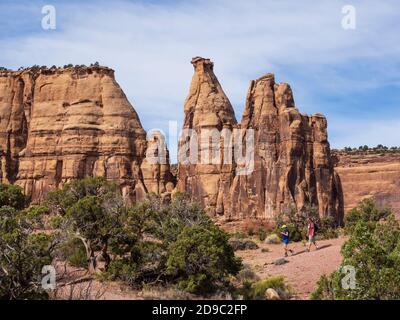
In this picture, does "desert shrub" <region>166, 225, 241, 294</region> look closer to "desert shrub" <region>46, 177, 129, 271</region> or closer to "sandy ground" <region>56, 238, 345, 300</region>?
"sandy ground" <region>56, 238, 345, 300</region>

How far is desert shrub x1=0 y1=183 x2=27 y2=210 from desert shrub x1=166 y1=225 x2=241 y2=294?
101 feet

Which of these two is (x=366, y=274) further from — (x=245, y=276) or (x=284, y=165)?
(x=284, y=165)

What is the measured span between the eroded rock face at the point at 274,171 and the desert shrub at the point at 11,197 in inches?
622

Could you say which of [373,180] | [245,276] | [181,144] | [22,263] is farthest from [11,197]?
[373,180]

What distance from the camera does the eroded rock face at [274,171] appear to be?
50875 mm

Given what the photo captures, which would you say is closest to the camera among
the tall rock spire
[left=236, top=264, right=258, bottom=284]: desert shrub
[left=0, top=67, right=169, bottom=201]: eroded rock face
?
[left=236, top=264, right=258, bottom=284]: desert shrub

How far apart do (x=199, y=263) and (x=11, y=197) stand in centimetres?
3233

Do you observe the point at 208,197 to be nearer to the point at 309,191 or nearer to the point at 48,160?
the point at 309,191

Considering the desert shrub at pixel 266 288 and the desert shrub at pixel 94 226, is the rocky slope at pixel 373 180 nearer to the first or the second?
the desert shrub at pixel 94 226

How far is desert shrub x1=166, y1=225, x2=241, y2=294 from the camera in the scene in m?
19.1

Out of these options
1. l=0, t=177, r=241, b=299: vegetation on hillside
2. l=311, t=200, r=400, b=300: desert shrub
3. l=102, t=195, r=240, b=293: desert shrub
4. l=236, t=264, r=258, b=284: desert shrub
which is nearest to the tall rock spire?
l=0, t=177, r=241, b=299: vegetation on hillside

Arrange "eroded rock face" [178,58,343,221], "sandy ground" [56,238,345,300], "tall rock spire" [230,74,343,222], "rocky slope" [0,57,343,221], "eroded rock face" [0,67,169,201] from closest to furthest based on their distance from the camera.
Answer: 1. "sandy ground" [56,238,345,300]
2. "tall rock spire" [230,74,343,222]
3. "eroded rock face" [178,58,343,221]
4. "rocky slope" [0,57,343,221]
5. "eroded rock face" [0,67,169,201]

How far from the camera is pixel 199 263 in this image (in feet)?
64.5

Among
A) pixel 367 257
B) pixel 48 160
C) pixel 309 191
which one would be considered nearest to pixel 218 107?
pixel 309 191
